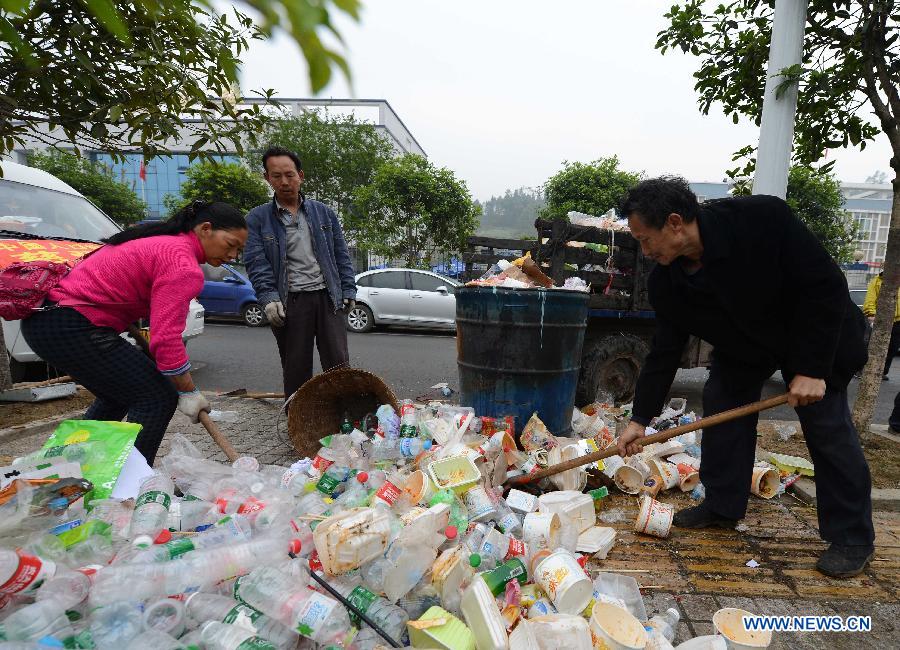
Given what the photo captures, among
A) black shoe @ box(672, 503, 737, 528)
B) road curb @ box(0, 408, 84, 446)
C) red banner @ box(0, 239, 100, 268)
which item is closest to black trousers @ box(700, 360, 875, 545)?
black shoe @ box(672, 503, 737, 528)

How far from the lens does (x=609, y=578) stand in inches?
83.7

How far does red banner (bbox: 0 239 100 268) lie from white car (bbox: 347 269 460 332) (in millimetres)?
6945

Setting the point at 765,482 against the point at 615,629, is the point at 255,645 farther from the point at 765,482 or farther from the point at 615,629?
the point at 765,482

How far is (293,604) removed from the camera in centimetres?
169

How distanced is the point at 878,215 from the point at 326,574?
284 feet

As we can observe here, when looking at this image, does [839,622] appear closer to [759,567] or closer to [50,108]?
[759,567]

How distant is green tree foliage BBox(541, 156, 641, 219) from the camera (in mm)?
21297

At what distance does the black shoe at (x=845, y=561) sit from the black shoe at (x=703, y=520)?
1.56 ft

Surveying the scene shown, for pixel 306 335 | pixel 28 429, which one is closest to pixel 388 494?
pixel 306 335

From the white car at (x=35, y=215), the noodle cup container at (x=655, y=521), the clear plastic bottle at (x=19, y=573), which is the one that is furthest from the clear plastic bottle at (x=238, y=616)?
the white car at (x=35, y=215)

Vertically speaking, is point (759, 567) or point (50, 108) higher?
point (50, 108)

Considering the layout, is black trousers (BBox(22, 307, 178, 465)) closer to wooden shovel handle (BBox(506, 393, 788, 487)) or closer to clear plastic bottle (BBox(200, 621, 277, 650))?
clear plastic bottle (BBox(200, 621, 277, 650))

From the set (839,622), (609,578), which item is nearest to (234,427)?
(609,578)

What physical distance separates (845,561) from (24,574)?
325 cm
